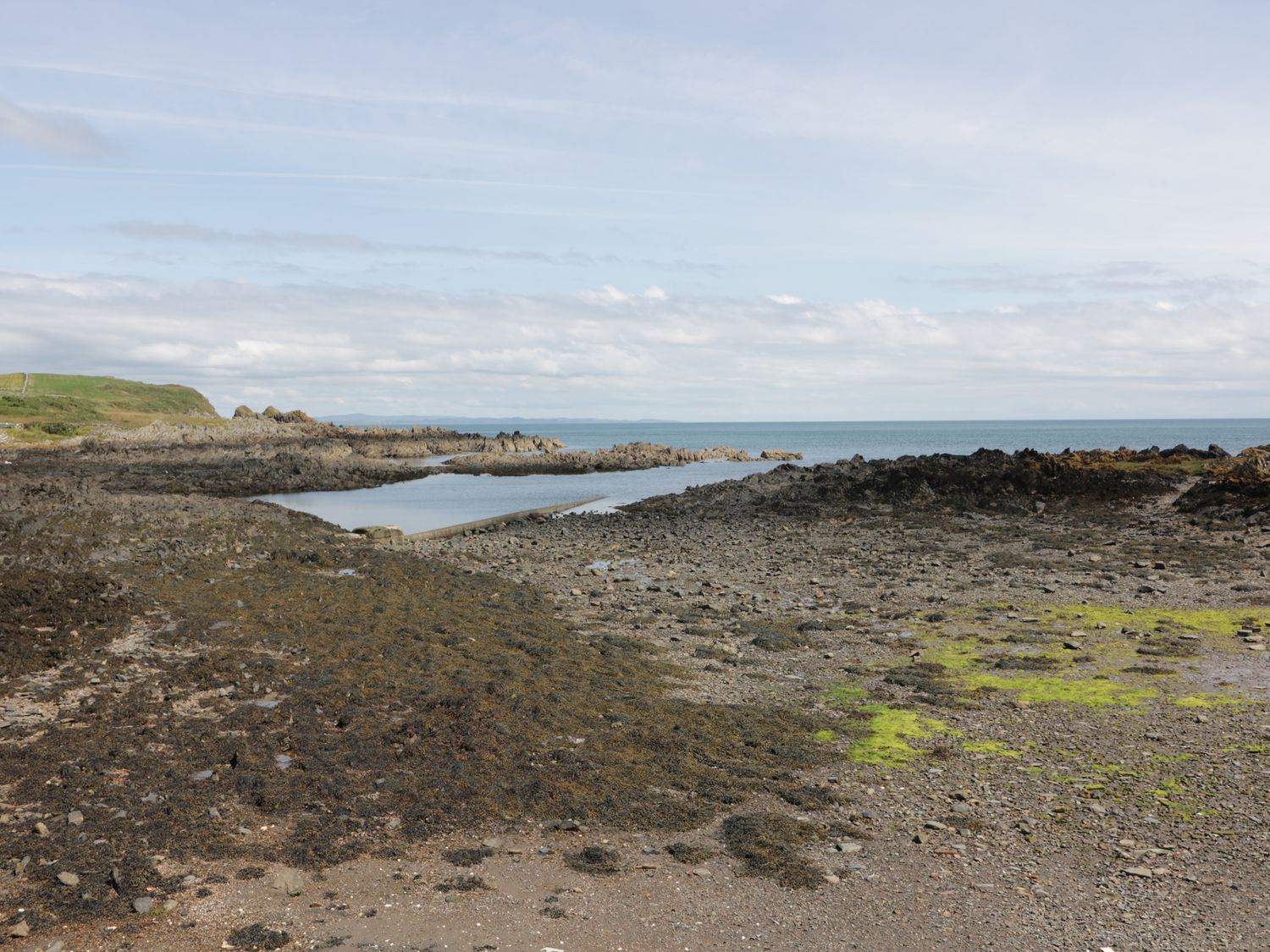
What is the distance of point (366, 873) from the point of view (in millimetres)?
7500

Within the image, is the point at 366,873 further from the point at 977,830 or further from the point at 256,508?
the point at 256,508

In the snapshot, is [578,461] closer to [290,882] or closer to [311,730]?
[311,730]

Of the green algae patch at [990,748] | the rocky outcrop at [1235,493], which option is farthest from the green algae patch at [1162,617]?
the rocky outcrop at [1235,493]

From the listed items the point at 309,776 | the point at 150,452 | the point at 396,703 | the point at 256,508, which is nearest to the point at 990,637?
the point at 396,703

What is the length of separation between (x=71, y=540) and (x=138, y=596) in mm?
6684

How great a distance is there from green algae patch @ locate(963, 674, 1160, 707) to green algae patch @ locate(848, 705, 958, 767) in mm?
1788

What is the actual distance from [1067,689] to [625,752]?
264 inches

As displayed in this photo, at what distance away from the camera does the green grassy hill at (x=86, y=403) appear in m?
91.8

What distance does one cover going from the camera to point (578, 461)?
78.9 metres

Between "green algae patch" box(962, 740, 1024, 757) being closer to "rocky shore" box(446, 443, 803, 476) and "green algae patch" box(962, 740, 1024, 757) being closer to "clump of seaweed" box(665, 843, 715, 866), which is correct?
"clump of seaweed" box(665, 843, 715, 866)

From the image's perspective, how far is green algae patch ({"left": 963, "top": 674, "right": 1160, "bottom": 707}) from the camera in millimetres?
12211

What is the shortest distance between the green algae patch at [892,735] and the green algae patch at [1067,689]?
70.4 inches

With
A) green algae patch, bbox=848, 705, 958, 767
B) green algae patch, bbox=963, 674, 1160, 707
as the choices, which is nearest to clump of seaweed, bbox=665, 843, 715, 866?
green algae patch, bbox=848, 705, 958, 767

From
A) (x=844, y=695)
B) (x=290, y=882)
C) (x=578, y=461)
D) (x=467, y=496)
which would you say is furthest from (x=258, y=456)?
(x=290, y=882)
